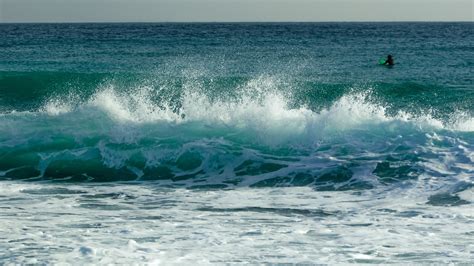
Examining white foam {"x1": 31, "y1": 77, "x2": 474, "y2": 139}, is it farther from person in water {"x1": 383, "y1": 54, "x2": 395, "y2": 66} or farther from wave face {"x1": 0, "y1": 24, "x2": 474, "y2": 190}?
person in water {"x1": 383, "y1": 54, "x2": 395, "y2": 66}

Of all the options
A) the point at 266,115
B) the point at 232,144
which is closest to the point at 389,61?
the point at 266,115

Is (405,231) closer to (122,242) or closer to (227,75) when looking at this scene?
(122,242)

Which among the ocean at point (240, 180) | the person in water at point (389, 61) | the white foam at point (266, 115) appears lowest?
the ocean at point (240, 180)

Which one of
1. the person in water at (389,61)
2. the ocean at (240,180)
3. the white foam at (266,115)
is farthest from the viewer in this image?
the person in water at (389,61)

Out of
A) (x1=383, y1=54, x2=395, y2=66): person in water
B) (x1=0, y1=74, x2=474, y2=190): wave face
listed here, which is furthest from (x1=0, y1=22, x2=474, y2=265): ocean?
(x1=383, y1=54, x2=395, y2=66): person in water

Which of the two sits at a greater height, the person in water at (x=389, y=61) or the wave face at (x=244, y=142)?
the person in water at (x=389, y=61)

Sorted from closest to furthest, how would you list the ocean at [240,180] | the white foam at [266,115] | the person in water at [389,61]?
1. the ocean at [240,180]
2. the white foam at [266,115]
3. the person in water at [389,61]

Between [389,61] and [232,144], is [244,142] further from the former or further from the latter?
[389,61]

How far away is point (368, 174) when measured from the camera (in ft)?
36.2

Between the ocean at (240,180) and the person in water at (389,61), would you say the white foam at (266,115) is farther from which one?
the person in water at (389,61)

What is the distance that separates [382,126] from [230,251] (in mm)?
7235

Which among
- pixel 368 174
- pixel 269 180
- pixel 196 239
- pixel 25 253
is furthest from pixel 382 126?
pixel 25 253

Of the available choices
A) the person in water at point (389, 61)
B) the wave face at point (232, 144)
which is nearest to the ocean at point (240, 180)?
the wave face at point (232, 144)

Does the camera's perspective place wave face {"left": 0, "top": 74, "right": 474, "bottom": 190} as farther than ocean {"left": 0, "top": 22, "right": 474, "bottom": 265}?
Yes
